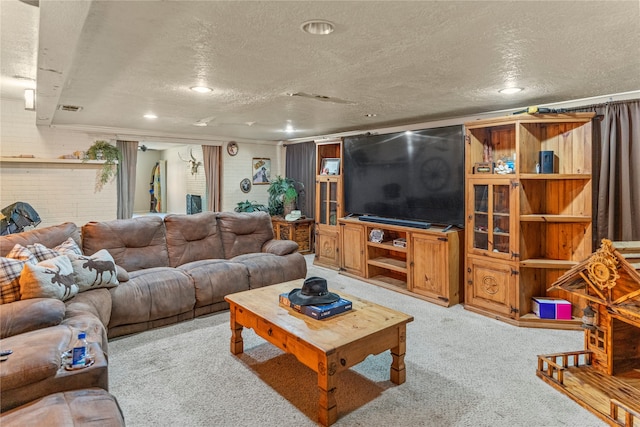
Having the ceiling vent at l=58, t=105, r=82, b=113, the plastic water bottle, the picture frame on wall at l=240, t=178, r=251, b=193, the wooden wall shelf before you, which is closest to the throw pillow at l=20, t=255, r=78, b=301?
the plastic water bottle

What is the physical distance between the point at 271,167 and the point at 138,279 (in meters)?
4.53

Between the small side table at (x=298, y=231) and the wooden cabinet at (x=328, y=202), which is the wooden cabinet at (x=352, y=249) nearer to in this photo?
the wooden cabinet at (x=328, y=202)

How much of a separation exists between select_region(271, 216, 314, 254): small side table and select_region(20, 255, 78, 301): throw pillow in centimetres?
394

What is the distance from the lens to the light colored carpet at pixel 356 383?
209 centimetres

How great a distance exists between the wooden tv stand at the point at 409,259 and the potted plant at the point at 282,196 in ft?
5.75

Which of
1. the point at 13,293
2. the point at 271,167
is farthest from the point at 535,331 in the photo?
the point at 271,167

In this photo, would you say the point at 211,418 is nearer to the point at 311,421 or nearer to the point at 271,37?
the point at 311,421

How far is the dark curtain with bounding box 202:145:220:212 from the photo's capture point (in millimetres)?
6746

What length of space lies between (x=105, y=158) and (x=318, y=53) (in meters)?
4.41

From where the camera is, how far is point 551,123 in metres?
3.52

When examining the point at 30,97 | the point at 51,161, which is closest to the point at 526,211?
the point at 30,97

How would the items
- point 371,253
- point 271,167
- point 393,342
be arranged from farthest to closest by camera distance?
1. point 271,167
2. point 371,253
3. point 393,342

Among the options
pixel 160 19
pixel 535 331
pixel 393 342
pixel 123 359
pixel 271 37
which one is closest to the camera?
pixel 160 19

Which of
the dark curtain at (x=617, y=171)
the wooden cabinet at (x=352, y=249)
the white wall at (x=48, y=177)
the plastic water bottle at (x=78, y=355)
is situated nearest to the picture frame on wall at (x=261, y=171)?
the white wall at (x=48, y=177)
